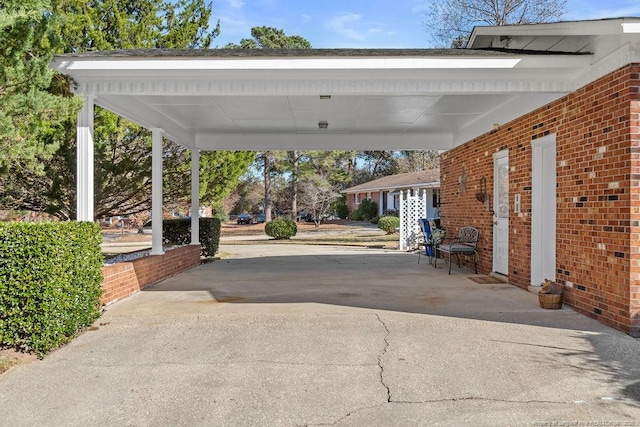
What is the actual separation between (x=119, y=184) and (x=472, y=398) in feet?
29.8

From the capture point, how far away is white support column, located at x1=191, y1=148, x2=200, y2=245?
11383 millimetres

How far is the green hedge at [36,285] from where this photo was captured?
424 centimetres

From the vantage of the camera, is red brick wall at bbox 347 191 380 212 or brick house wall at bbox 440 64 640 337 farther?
red brick wall at bbox 347 191 380 212

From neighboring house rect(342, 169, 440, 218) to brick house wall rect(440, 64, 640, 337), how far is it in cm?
1960

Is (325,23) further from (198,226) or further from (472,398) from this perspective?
(472,398)

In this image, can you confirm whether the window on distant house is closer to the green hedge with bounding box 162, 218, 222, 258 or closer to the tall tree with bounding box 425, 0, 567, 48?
the tall tree with bounding box 425, 0, 567, 48

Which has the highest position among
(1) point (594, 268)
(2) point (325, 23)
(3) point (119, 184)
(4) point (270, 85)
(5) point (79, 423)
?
(2) point (325, 23)

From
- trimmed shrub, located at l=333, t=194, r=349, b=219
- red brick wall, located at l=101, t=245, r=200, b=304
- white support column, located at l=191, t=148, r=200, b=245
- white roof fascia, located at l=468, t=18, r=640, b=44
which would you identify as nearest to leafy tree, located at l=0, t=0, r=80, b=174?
red brick wall, located at l=101, t=245, r=200, b=304

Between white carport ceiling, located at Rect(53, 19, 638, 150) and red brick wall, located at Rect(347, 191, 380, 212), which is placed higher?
white carport ceiling, located at Rect(53, 19, 638, 150)

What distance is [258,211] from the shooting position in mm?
44094

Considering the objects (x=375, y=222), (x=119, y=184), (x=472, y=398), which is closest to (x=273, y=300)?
(x=472, y=398)

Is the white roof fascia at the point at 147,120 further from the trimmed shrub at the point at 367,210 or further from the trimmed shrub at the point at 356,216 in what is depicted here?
the trimmed shrub at the point at 356,216

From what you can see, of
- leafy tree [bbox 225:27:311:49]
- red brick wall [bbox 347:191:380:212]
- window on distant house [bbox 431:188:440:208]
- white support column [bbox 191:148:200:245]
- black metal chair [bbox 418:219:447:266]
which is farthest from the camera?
red brick wall [bbox 347:191:380:212]

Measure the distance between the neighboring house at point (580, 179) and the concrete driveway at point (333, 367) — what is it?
1.60ft
